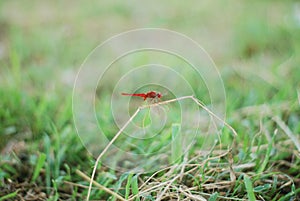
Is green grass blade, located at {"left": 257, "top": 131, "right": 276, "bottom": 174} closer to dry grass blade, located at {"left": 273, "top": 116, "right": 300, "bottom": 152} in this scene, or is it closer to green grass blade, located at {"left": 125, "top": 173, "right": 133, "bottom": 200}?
dry grass blade, located at {"left": 273, "top": 116, "right": 300, "bottom": 152}

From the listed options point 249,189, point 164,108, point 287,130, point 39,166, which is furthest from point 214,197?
point 39,166

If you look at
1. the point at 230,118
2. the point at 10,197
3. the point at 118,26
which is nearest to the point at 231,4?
the point at 118,26

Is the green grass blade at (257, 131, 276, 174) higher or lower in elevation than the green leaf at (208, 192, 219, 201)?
higher

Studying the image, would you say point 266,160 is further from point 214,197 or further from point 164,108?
point 164,108

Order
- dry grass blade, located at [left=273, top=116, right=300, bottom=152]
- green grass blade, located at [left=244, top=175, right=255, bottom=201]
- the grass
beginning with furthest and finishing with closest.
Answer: dry grass blade, located at [left=273, top=116, right=300, bottom=152] → the grass → green grass blade, located at [left=244, top=175, right=255, bottom=201]

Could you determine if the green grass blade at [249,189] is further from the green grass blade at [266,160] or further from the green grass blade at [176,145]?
the green grass blade at [176,145]

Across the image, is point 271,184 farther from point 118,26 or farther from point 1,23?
point 1,23

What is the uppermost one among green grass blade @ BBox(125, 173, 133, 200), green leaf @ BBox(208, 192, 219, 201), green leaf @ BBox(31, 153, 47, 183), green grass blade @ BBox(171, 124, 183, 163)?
green grass blade @ BBox(171, 124, 183, 163)

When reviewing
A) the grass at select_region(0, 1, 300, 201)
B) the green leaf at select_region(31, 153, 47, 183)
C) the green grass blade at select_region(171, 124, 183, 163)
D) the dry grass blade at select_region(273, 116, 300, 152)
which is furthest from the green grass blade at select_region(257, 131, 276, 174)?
the green leaf at select_region(31, 153, 47, 183)

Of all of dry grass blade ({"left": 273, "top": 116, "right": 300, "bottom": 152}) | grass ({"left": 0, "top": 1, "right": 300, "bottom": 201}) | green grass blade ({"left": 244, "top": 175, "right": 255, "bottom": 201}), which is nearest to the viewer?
green grass blade ({"left": 244, "top": 175, "right": 255, "bottom": 201})

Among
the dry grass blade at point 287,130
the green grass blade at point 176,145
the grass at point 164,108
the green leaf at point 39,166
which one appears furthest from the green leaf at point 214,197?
the green leaf at point 39,166
